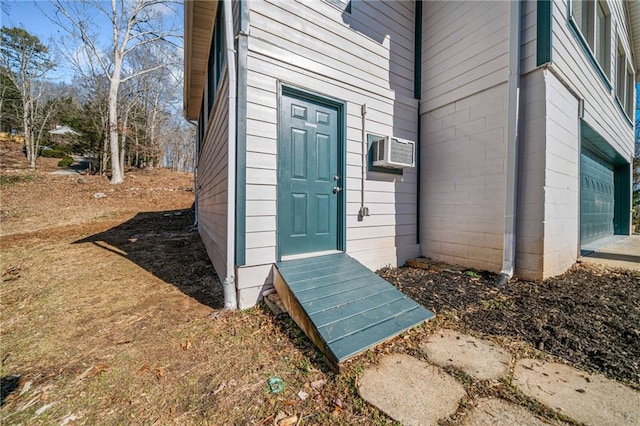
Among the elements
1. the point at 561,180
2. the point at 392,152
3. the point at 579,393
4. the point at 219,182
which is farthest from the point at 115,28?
the point at 579,393

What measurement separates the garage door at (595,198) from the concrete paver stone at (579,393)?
15.6ft

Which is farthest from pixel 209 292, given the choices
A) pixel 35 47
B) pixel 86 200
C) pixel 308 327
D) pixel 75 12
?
pixel 35 47

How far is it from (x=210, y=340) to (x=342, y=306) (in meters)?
1.13

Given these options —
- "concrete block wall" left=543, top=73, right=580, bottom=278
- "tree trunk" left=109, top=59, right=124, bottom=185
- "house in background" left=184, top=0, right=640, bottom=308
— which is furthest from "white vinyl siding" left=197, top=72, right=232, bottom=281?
"tree trunk" left=109, top=59, right=124, bottom=185

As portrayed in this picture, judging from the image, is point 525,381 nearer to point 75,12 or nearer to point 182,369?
point 182,369

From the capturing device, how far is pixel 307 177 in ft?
10.6

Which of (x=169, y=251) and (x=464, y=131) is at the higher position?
(x=464, y=131)

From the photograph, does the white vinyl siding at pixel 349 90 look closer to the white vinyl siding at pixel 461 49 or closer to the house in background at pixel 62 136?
the white vinyl siding at pixel 461 49

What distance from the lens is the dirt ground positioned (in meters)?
1.47

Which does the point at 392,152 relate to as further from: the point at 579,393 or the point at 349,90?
the point at 579,393

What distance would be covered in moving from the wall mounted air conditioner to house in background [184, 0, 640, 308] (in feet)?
0.08

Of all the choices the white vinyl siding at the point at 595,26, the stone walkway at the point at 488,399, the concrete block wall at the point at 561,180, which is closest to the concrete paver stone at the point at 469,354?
the stone walkway at the point at 488,399

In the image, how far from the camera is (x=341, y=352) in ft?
5.66

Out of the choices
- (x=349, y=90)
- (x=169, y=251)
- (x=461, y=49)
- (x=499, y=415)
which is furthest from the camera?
(x=169, y=251)
